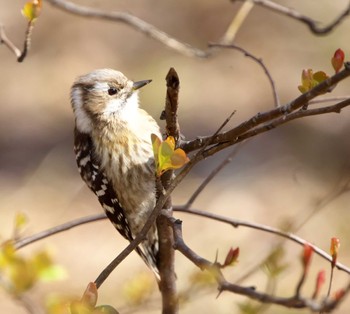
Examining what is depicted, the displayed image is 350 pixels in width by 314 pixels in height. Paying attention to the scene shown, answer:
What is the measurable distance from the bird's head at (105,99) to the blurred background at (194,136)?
149 centimetres

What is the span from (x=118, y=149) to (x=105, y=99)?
32cm

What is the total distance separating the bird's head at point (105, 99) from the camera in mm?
3881

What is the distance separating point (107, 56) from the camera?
9.39m

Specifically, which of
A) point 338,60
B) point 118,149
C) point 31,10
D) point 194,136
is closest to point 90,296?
point 338,60

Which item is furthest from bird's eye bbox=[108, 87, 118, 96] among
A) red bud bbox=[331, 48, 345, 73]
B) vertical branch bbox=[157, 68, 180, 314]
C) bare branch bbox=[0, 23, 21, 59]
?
red bud bbox=[331, 48, 345, 73]

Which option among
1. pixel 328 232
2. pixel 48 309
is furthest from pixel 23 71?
pixel 48 309

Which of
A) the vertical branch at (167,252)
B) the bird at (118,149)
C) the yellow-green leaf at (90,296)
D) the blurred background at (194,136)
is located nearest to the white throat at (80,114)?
the bird at (118,149)

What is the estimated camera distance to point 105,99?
3.93m

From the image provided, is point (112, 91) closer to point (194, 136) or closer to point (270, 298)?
point (270, 298)

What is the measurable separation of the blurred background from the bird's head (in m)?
1.49

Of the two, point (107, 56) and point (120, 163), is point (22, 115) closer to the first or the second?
point (107, 56)

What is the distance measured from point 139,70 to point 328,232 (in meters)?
3.25

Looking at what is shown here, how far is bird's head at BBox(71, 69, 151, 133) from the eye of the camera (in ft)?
12.7

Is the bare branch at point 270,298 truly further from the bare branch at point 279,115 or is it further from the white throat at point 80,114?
the white throat at point 80,114
